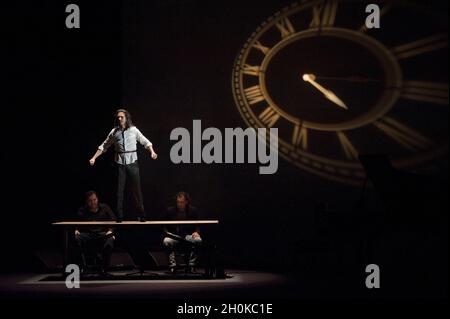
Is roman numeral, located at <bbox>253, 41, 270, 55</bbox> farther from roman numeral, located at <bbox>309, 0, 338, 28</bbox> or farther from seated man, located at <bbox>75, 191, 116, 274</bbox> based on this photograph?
seated man, located at <bbox>75, 191, 116, 274</bbox>

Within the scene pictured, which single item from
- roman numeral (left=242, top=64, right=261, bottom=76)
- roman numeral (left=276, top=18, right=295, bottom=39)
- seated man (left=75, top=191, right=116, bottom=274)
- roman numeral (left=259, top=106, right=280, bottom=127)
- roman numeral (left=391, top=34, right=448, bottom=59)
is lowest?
seated man (left=75, top=191, right=116, bottom=274)

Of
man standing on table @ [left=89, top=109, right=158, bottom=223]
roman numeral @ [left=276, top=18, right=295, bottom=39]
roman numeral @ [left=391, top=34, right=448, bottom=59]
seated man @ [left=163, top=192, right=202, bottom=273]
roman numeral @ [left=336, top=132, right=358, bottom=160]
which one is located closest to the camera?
man standing on table @ [left=89, top=109, right=158, bottom=223]

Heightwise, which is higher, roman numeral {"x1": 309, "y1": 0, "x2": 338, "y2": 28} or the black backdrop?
roman numeral {"x1": 309, "y1": 0, "x2": 338, "y2": 28}

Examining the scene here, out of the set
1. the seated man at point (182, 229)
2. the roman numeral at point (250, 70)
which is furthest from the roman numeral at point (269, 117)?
the seated man at point (182, 229)

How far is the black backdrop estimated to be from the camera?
814 cm

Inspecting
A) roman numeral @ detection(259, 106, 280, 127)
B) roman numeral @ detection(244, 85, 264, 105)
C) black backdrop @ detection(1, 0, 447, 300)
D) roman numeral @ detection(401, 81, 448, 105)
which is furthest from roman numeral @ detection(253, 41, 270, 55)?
roman numeral @ detection(401, 81, 448, 105)

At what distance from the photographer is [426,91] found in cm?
786

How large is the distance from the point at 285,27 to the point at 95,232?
305 centimetres

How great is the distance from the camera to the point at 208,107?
829 centimetres

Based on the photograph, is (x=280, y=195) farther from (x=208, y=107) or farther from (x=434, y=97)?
(x=434, y=97)

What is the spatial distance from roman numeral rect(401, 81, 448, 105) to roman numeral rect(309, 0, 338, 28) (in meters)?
1.07

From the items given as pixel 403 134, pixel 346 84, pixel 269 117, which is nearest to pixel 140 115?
pixel 269 117

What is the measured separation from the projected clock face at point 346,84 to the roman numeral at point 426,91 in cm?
1
